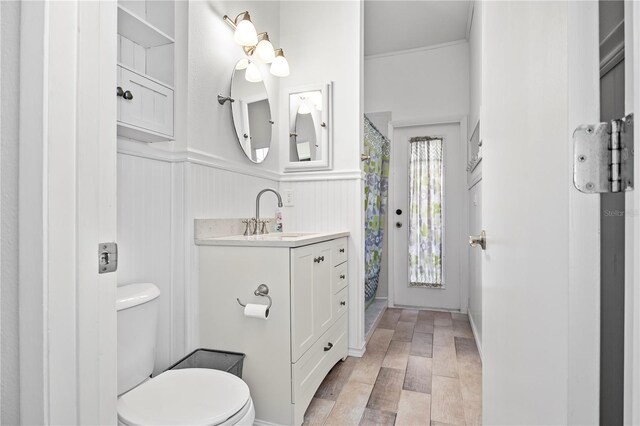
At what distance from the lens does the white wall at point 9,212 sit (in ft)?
2.01

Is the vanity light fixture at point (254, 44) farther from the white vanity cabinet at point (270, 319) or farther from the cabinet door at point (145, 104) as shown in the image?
the white vanity cabinet at point (270, 319)

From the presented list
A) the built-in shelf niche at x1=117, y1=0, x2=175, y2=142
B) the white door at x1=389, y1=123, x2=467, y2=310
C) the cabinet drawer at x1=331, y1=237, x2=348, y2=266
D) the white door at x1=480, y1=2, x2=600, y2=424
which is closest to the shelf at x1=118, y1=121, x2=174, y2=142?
the built-in shelf niche at x1=117, y1=0, x2=175, y2=142

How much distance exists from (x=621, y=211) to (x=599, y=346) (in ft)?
0.56

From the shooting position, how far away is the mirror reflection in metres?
2.51

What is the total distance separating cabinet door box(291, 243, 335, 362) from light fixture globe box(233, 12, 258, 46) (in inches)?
48.2

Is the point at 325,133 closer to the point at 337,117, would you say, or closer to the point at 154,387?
the point at 337,117

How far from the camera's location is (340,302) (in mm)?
2236

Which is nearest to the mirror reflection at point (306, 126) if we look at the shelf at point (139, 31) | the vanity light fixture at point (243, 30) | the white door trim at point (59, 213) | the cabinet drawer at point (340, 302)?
the vanity light fixture at point (243, 30)

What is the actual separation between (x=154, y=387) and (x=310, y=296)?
76cm

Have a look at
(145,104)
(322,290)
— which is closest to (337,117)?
(322,290)

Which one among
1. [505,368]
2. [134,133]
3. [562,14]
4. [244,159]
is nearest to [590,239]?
[562,14]

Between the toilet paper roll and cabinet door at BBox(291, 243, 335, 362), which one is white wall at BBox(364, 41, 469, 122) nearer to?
cabinet door at BBox(291, 243, 335, 362)

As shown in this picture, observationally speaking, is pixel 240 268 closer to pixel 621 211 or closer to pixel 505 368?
pixel 505 368

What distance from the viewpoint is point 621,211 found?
1.38 ft
